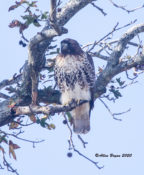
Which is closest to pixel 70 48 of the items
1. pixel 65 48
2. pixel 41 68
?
pixel 65 48

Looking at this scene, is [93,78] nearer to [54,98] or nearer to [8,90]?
[54,98]

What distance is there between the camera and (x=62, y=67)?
579cm

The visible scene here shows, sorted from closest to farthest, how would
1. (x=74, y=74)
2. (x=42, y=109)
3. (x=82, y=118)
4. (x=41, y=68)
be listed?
(x=42, y=109), (x=41, y=68), (x=74, y=74), (x=82, y=118)

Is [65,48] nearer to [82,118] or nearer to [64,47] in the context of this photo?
[64,47]

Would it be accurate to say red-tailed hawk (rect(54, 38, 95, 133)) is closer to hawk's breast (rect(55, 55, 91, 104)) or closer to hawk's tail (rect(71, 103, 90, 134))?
hawk's breast (rect(55, 55, 91, 104))

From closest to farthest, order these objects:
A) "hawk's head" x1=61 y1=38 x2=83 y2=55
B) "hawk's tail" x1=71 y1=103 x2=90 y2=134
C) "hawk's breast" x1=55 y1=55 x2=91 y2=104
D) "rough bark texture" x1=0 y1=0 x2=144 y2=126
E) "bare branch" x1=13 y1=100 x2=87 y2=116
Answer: "bare branch" x1=13 y1=100 x2=87 y2=116 < "rough bark texture" x1=0 y1=0 x2=144 y2=126 < "hawk's breast" x1=55 y1=55 x2=91 y2=104 < "hawk's head" x1=61 y1=38 x2=83 y2=55 < "hawk's tail" x1=71 y1=103 x2=90 y2=134

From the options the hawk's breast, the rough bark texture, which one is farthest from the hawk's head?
the rough bark texture

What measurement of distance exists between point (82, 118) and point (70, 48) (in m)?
1.06

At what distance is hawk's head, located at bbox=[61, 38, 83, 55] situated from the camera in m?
6.00

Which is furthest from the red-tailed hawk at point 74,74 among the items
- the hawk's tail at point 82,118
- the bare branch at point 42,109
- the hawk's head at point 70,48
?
the bare branch at point 42,109

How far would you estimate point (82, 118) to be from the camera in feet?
20.5

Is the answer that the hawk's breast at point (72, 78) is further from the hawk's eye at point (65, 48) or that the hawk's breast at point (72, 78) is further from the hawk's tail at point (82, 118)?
the hawk's tail at point (82, 118)

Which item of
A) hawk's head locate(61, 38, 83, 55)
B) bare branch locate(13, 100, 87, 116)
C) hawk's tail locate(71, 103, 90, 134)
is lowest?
hawk's tail locate(71, 103, 90, 134)

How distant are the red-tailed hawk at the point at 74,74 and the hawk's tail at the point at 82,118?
25 cm
